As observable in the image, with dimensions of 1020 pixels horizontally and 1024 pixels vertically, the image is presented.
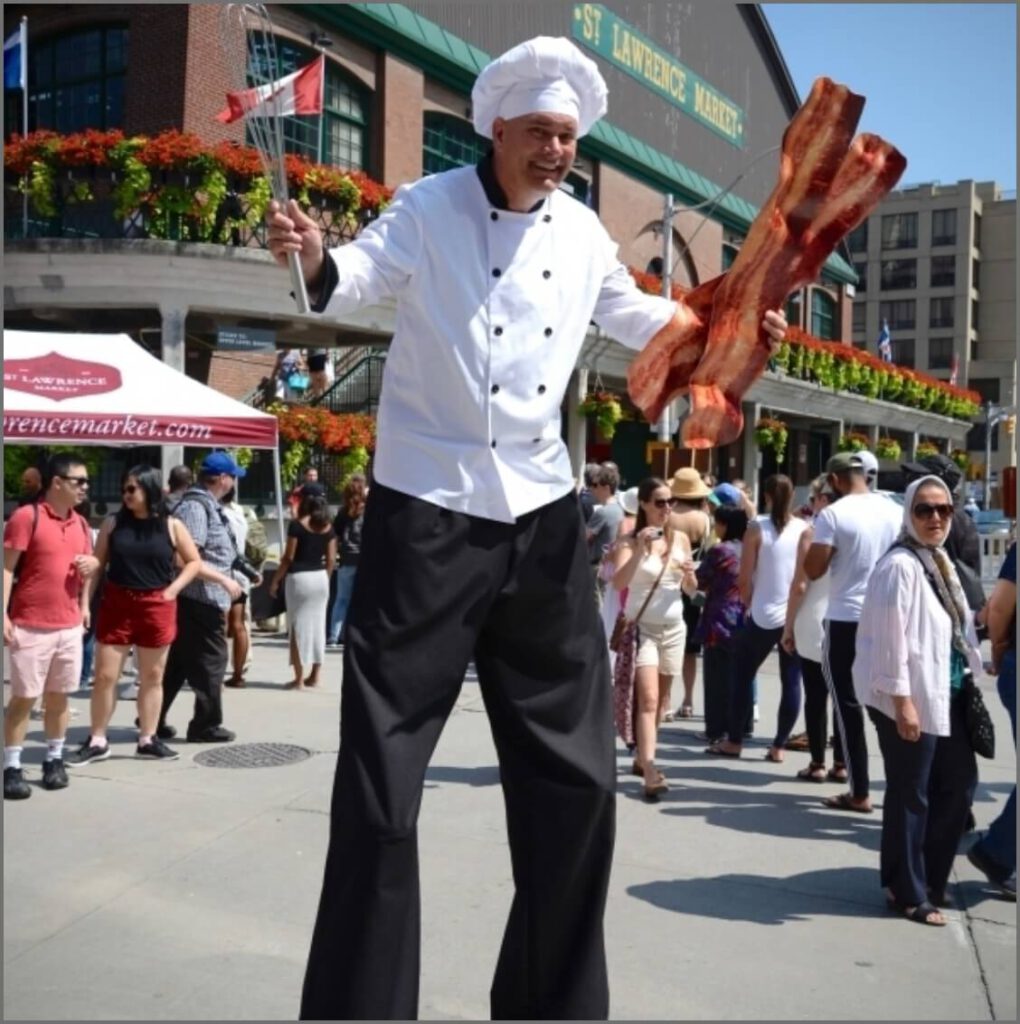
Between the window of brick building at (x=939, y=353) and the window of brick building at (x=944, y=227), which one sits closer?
the window of brick building at (x=944, y=227)

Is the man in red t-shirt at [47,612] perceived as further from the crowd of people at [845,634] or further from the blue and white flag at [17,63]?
the blue and white flag at [17,63]

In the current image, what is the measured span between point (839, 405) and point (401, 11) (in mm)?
15805

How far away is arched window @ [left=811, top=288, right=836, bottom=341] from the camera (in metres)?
39.2

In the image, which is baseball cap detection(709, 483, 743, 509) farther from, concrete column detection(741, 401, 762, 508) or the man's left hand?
concrete column detection(741, 401, 762, 508)

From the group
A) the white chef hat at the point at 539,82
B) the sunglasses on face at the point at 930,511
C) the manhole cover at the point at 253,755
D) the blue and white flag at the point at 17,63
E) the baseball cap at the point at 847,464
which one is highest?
the blue and white flag at the point at 17,63

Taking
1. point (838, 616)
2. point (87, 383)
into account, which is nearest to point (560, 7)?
point (87, 383)

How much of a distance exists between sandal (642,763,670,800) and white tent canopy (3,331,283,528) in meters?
5.06

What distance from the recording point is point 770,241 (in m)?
2.96

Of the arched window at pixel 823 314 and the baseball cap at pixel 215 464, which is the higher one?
the arched window at pixel 823 314

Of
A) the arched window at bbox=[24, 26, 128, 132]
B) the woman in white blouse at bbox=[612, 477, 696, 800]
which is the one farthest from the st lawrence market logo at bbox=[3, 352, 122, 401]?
the arched window at bbox=[24, 26, 128, 132]

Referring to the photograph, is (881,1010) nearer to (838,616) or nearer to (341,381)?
(838,616)

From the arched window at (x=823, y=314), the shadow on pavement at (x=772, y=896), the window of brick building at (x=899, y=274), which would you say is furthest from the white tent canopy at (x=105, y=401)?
the window of brick building at (x=899, y=274)

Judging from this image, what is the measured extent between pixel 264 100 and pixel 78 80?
1719cm

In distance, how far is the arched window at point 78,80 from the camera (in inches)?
695
